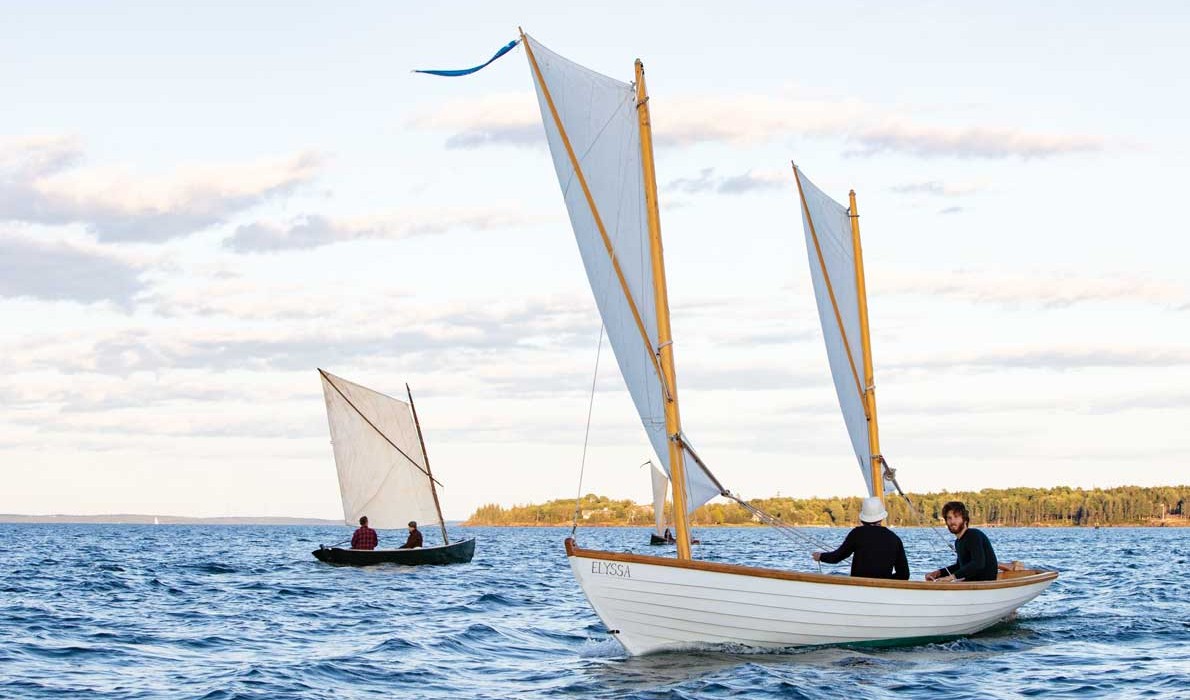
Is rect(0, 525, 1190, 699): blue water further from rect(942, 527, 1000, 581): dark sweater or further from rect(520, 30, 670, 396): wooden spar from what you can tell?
rect(520, 30, 670, 396): wooden spar

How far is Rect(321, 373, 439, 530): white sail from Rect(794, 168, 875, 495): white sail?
87.5 ft

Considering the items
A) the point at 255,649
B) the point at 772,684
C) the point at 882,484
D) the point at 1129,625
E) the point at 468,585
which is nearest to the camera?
the point at 772,684

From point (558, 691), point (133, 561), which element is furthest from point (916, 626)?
point (133, 561)

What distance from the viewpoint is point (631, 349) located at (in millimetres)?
19031

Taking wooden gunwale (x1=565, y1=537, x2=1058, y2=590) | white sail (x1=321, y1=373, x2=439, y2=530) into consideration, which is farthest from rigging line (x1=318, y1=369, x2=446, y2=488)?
wooden gunwale (x1=565, y1=537, x2=1058, y2=590)

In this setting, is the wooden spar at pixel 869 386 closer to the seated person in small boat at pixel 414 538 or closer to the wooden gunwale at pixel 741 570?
the wooden gunwale at pixel 741 570

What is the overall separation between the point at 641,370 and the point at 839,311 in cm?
953

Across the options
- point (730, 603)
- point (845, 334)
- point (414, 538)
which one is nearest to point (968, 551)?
point (730, 603)

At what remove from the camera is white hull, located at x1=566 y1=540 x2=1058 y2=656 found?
733 inches

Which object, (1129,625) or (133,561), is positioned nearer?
(1129,625)

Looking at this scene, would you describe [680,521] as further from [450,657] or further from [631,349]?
[450,657]

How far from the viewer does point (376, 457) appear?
5156 centimetres

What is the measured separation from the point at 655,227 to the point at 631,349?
179cm

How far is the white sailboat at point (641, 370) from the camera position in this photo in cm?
1883
